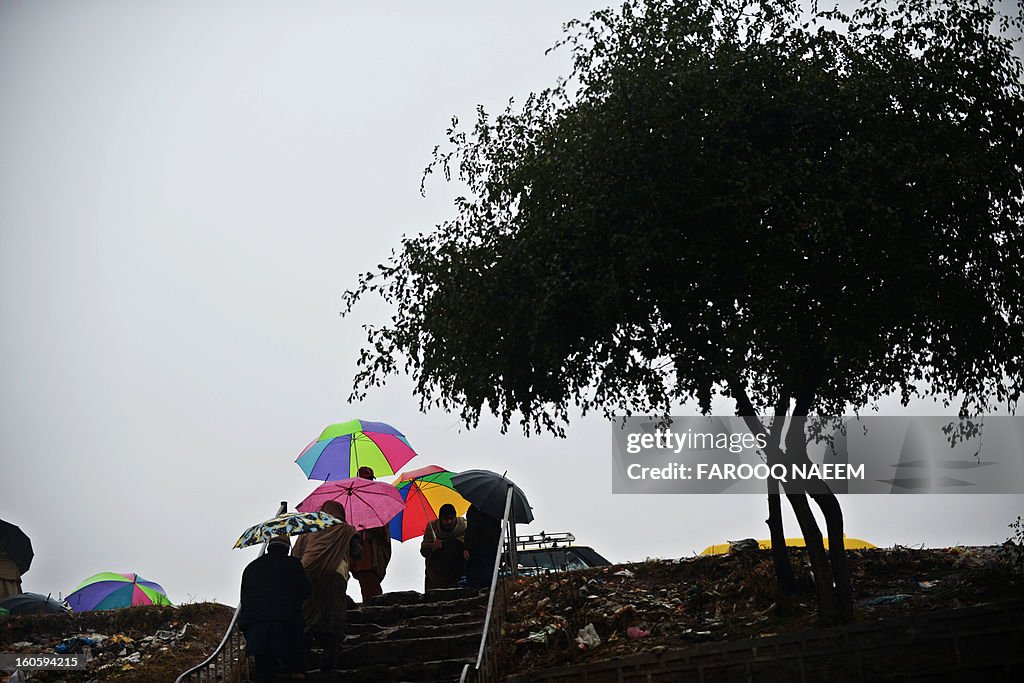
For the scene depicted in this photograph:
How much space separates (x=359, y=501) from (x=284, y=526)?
2115mm

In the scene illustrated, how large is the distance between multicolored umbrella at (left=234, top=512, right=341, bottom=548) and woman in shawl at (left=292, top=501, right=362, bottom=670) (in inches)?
31.3

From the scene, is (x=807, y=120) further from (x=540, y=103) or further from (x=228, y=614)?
(x=228, y=614)

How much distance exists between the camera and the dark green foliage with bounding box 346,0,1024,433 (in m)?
11.4

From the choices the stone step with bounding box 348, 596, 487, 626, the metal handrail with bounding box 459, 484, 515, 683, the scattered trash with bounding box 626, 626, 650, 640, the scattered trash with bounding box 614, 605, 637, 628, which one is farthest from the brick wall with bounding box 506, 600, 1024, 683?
the stone step with bounding box 348, 596, 487, 626

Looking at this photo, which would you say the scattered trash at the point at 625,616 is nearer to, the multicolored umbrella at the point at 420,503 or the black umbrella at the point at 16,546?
the multicolored umbrella at the point at 420,503

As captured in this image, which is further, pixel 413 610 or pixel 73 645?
pixel 73 645

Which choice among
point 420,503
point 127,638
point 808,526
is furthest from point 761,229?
point 127,638

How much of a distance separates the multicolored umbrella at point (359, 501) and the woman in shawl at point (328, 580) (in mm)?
504

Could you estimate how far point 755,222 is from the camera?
11289 millimetres

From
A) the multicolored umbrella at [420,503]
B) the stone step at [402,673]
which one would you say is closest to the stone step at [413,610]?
the stone step at [402,673]

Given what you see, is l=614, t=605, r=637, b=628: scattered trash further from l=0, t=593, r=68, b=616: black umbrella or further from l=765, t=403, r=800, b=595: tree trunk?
l=0, t=593, r=68, b=616: black umbrella

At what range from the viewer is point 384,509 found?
13086 millimetres

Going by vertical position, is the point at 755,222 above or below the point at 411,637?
above

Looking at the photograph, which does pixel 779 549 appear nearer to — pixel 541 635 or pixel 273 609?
pixel 541 635
